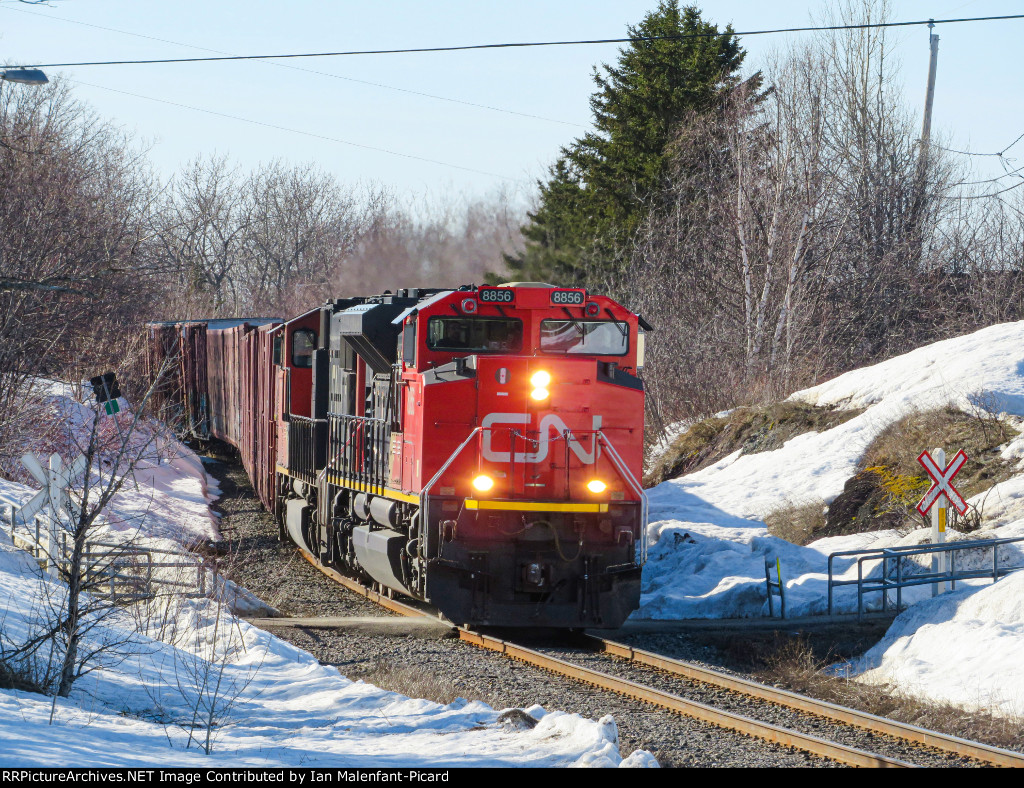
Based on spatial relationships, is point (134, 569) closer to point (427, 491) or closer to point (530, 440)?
point (427, 491)

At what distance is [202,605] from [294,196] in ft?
179

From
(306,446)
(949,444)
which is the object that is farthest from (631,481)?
(949,444)

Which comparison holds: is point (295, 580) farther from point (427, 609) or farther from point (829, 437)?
point (829, 437)

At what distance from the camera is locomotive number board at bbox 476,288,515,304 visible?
1090 centimetres

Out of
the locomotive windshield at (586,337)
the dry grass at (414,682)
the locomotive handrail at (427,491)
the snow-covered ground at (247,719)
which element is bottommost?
the dry grass at (414,682)

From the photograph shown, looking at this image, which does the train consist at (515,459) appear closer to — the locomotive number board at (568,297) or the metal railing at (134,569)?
the locomotive number board at (568,297)

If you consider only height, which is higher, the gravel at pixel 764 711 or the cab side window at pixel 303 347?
the cab side window at pixel 303 347

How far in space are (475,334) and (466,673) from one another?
11.5 feet

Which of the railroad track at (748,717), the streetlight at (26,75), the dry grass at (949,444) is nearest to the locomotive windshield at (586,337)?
the railroad track at (748,717)

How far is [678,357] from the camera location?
28828mm

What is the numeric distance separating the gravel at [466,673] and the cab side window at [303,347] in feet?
9.97

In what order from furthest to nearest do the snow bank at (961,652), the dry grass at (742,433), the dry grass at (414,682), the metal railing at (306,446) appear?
the dry grass at (742,433) < the metal railing at (306,446) < the snow bank at (961,652) < the dry grass at (414,682)

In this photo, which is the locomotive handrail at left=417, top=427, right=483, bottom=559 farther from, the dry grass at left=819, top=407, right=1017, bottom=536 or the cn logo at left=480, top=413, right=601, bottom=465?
the dry grass at left=819, top=407, right=1017, bottom=536

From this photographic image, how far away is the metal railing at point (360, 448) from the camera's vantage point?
12.0 meters
